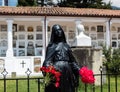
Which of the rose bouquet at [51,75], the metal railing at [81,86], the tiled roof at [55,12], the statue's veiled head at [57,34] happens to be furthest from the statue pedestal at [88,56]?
the tiled roof at [55,12]

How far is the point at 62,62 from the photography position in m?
5.37

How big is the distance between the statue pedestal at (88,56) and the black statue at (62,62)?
217 inches

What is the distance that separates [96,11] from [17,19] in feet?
16.7

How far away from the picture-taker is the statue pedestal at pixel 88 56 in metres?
11.1

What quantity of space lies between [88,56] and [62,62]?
6.01 m

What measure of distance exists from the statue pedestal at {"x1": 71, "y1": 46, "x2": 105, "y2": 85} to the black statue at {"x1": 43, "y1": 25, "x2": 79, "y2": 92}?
18.1 feet

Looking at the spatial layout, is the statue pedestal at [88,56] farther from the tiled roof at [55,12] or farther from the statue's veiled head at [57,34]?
the tiled roof at [55,12]

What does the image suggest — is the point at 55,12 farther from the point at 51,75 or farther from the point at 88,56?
the point at 51,75

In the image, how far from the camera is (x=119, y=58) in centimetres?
1741

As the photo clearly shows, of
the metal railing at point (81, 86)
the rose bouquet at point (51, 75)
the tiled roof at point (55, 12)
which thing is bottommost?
the metal railing at point (81, 86)

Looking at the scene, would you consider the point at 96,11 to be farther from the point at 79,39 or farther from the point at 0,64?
the point at 79,39

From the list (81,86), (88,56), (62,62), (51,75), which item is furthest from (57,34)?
(88,56)

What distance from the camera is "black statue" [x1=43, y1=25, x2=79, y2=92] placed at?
5.31m

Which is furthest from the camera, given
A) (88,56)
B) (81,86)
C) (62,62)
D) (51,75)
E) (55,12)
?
(55,12)
